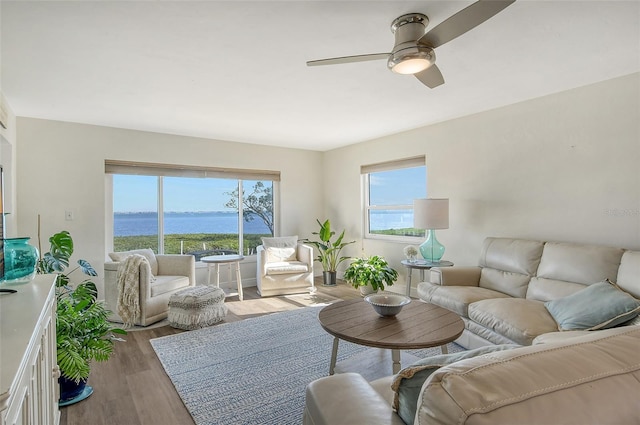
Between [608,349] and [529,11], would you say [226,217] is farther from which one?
[608,349]

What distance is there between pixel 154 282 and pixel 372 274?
2.70 m

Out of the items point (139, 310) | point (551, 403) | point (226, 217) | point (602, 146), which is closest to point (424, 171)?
point (602, 146)

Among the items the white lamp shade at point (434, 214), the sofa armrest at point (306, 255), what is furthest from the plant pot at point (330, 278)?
the white lamp shade at point (434, 214)

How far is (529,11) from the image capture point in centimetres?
179

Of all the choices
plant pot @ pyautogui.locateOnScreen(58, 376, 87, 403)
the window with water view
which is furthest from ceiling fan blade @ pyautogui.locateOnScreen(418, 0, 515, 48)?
the window with water view

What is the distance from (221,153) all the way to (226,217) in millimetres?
1029

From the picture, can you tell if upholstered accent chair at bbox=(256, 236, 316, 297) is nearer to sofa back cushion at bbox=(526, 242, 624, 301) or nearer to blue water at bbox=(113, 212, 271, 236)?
blue water at bbox=(113, 212, 271, 236)

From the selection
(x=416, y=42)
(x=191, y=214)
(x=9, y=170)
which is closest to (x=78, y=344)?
(x=9, y=170)

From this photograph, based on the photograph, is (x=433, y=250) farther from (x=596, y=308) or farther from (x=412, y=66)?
(x=412, y=66)

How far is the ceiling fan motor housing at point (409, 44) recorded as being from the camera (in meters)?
1.78

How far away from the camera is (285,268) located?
464 cm

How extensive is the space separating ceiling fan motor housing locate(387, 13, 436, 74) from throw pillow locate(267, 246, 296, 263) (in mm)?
3475

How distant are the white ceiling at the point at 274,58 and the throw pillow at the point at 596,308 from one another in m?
1.66

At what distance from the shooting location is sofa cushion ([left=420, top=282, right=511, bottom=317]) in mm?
2760
